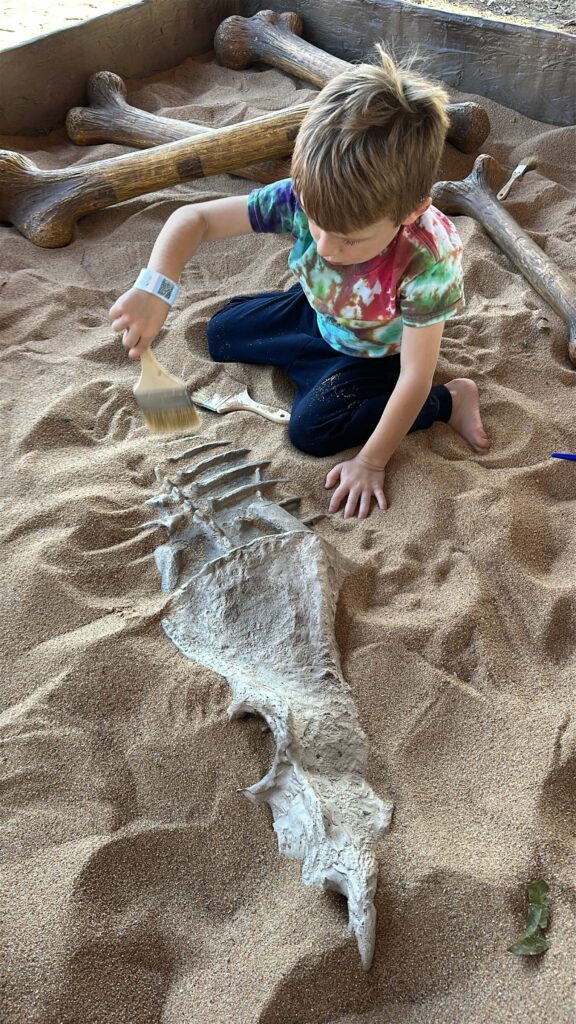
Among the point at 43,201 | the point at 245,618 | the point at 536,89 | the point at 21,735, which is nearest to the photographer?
→ the point at 21,735

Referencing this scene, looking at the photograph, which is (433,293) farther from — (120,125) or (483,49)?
(483,49)

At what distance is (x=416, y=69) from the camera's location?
3.92 metres

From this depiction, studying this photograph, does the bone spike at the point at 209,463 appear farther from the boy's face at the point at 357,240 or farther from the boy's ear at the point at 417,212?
the boy's ear at the point at 417,212

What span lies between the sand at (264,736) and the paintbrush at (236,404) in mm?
49

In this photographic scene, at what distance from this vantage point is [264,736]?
5.08 ft

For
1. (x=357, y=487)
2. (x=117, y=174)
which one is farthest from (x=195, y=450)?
(x=117, y=174)

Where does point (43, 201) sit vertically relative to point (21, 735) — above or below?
above

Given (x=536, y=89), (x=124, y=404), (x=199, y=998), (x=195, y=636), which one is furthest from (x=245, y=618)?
(x=536, y=89)

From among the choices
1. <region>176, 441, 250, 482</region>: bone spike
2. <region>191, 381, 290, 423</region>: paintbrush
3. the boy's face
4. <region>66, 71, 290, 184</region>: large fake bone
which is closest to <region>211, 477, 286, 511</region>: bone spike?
<region>176, 441, 250, 482</region>: bone spike

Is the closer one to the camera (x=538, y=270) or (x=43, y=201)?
(x=538, y=270)

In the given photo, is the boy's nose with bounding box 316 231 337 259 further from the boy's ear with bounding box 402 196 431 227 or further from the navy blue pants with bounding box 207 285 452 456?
the navy blue pants with bounding box 207 285 452 456

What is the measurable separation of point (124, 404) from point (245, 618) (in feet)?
3.35

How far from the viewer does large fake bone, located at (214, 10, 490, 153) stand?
406 cm

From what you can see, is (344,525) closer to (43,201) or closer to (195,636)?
(195,636)
